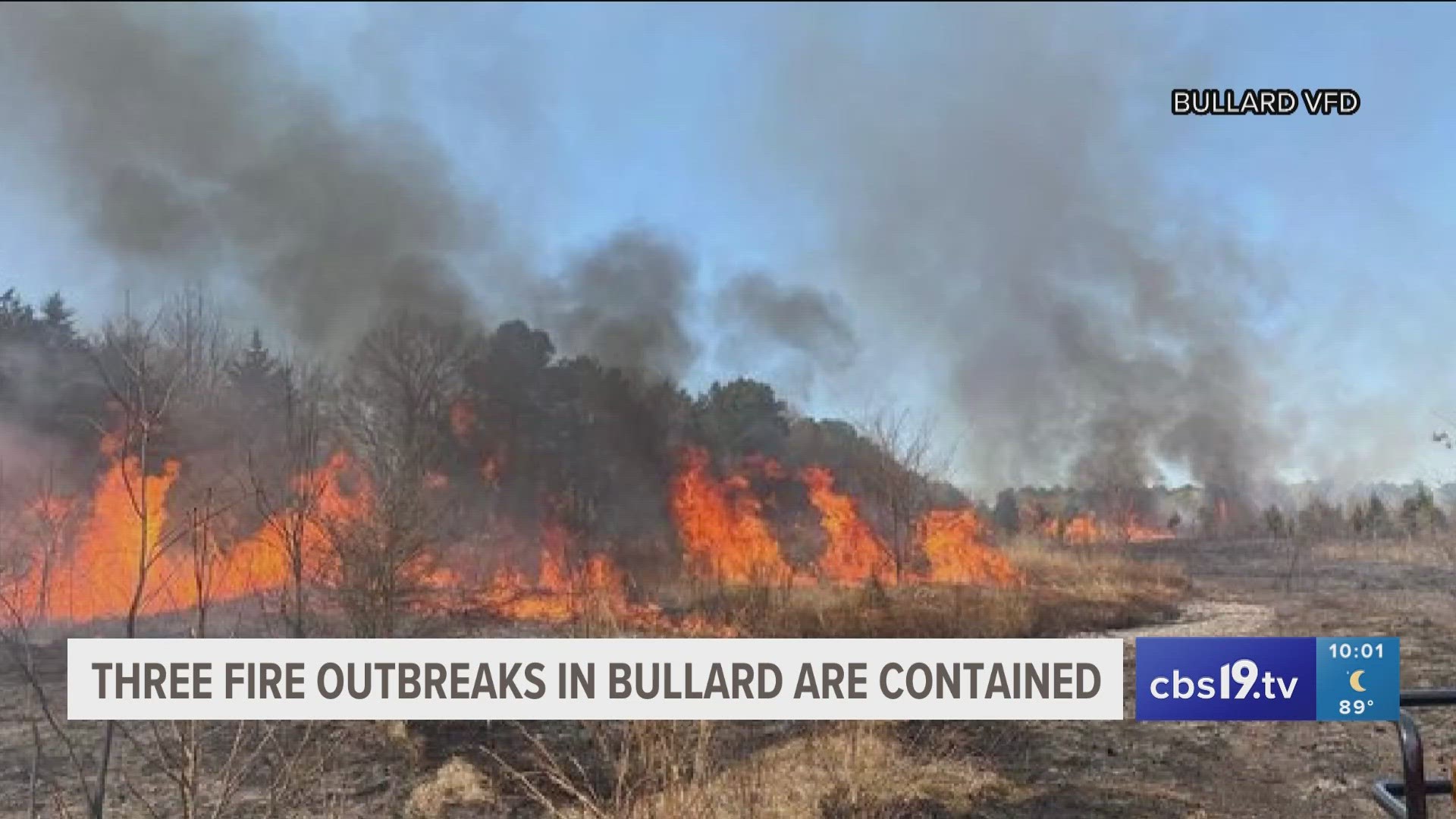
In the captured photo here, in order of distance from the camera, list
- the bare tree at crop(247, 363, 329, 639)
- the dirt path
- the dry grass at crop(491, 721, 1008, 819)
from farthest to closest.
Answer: the dirt path
the bare tree at crop(247, 363, 329, 639)
the dry grass at crop(491, 721, 1008, 819)

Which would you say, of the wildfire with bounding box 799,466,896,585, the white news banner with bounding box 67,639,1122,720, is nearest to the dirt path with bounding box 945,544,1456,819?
the white news banner with bounding box 67,639,1122,720

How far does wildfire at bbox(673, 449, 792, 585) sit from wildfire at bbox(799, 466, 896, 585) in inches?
55.6

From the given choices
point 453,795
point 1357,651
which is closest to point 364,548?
point 453,795

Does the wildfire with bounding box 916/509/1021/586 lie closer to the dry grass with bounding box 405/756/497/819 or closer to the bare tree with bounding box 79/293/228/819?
the dry grass with bounding box 405/756/497/819

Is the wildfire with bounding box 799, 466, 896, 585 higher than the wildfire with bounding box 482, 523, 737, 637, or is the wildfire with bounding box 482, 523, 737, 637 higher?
the wildfire with bounding box 799, 466, 896, 585

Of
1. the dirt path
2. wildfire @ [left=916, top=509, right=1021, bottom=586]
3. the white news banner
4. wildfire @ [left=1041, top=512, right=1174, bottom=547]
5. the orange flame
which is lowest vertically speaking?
the dirt path

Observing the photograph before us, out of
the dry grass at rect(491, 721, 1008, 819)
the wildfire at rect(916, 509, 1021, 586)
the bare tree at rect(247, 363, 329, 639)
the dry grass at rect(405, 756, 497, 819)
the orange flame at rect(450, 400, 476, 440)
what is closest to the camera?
the dry grass at rect(491, 721, 1008, 819)

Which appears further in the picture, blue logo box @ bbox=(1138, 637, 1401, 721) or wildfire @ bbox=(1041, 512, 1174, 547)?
wildfire @ bbox=(1041, 512, 1174, 547)

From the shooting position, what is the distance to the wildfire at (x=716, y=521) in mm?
17391

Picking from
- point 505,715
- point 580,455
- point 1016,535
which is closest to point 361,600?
point 505,715

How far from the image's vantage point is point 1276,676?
19.0 ft

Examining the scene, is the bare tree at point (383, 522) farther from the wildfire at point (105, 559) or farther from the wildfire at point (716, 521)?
the wildfire at point (716, 521)

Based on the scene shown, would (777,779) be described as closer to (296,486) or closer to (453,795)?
(453,795)

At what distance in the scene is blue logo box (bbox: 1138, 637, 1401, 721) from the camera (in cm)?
564
